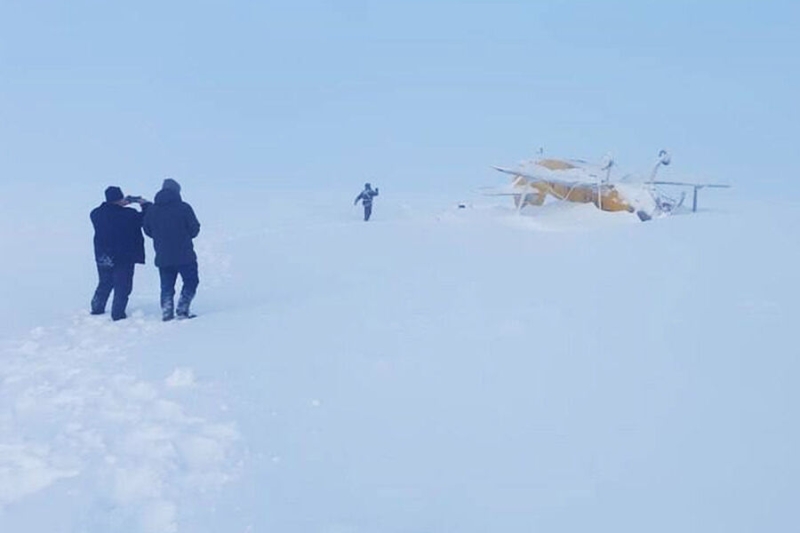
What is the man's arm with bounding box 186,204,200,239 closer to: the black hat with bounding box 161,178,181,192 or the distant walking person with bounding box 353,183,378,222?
the black hat with bounding box 161,178,181,192

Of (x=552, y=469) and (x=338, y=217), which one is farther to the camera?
(x=338, y=217)

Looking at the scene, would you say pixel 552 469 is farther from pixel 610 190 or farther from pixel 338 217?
pixel 338 217

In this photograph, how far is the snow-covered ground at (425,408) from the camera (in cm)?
435

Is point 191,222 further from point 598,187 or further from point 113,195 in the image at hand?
point 598,187

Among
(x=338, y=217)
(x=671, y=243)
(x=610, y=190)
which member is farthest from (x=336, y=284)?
(x=338, y=217)

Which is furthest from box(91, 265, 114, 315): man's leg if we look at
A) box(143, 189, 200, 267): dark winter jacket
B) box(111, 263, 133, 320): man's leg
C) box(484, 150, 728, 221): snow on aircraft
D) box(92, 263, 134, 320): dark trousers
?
box(484, 150, 728, 221): snow on aircraft

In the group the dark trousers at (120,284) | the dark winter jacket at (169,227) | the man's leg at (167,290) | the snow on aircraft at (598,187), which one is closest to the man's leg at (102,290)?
the dark trousers at (120,284)

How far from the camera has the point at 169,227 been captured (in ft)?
29.8

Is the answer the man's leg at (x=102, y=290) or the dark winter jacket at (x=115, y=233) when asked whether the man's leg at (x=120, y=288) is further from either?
the man's leg at (x=102, y=290)

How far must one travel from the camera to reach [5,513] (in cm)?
432

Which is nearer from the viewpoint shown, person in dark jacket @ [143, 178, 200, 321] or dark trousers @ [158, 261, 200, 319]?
person in dark jacket @ [143, 178, 200, 321]

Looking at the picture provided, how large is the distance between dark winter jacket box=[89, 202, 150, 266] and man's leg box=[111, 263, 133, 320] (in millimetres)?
84

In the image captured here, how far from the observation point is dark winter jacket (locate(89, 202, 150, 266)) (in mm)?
9383

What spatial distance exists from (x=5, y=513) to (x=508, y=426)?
3078 mm
